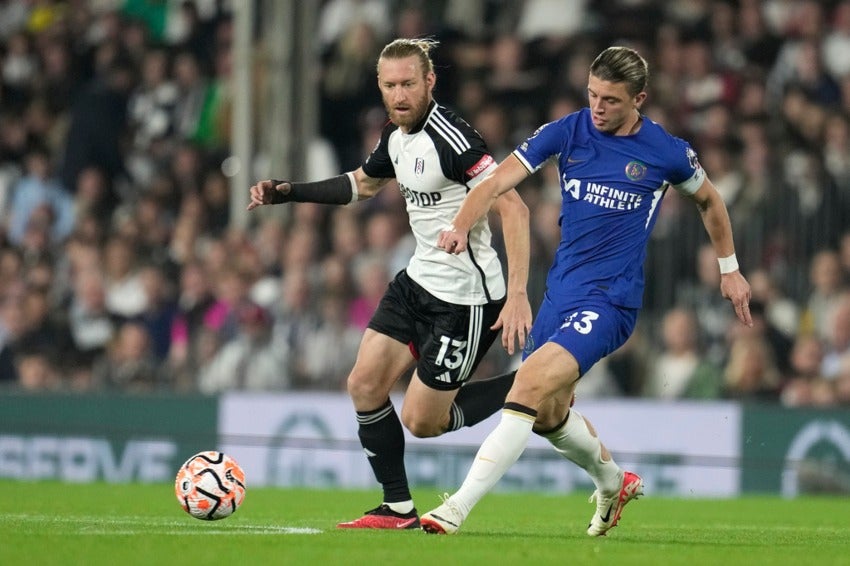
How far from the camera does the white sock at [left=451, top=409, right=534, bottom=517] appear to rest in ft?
26.9

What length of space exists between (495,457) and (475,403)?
1.56 metres

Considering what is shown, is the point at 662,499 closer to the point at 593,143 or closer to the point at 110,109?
the point at 593,143

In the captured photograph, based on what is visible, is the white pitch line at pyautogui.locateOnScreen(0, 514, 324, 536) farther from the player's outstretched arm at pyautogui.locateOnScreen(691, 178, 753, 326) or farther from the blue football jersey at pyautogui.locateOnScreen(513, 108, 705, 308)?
the player's outstretched arm at pyautogui.locateOnScreen(691, 178, 753, 326)

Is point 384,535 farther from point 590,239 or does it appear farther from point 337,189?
point 337,189

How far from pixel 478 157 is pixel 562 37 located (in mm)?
9251

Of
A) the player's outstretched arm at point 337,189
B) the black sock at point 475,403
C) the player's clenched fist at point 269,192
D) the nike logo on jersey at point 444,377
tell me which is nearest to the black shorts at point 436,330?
the nike logo on jersey at point 444,377

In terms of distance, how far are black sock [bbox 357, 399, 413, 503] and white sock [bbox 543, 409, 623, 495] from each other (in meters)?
0.87

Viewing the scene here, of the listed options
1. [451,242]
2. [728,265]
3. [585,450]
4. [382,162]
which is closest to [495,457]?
[585,450]

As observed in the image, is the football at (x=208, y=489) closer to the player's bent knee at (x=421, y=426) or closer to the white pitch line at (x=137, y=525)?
the white pitch line at (x=137, y=525)

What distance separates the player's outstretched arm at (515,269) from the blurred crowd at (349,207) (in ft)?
20.6

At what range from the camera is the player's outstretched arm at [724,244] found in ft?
28.8

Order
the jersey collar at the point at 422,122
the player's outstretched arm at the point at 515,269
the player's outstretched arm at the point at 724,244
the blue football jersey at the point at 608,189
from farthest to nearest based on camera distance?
the jersey collar at the point at 422,122 → the player's outstretched arm at the point at 724,244 → the blue football jersey at the point at 608,189 → the player's outstretched arm at the point at 515,269

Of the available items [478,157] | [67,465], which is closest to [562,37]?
[67,465]

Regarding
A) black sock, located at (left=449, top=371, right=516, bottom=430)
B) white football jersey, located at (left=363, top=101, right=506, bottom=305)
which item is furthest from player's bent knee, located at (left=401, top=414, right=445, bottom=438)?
white football jersey, located at (left=363, top=101, right=506, bottom=305)
